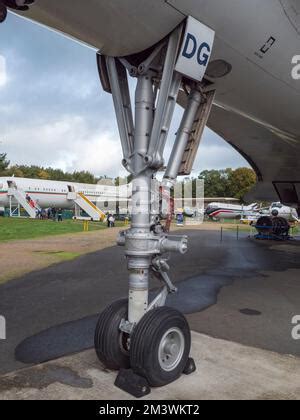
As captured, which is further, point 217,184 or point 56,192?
point 217,184

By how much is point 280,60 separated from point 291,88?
0.82m

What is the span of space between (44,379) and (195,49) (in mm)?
3701

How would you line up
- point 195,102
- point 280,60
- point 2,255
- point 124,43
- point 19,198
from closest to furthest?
point 124,43 → point 195,102 → point 280,60 → point 2,255 → point 19,198

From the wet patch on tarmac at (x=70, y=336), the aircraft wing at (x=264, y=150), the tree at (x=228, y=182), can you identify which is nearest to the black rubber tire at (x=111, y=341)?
the wet patch on tarmac at (x=70, y=336)

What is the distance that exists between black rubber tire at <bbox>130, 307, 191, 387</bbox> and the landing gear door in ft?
8.30

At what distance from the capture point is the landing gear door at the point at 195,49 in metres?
3.62

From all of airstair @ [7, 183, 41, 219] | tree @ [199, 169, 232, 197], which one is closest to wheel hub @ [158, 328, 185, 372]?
airstair @ [7, 183, 41, 219]

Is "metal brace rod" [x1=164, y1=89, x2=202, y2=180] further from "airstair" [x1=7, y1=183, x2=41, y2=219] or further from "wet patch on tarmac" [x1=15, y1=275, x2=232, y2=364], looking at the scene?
"airstair" [x1=7, y1=183, x2=41, y2=219]

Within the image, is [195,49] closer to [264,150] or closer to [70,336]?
[70,336]

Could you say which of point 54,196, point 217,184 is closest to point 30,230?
point 54,196

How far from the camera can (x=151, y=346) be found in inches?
124

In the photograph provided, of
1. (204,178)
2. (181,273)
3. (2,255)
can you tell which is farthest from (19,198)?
(204,178)
